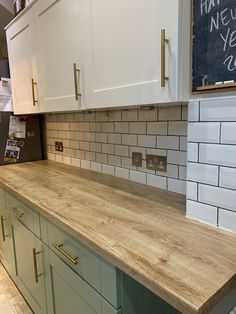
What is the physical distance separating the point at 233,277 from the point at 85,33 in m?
1.12

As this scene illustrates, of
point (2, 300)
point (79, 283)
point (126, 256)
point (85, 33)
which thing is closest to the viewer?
point (126, 256)

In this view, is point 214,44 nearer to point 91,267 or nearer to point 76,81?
point 76,81

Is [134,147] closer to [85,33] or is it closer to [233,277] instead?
[85,33]

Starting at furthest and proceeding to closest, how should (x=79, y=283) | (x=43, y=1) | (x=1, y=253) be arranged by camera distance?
1. (x=1, y=253)
2. (x=43, y=1)
3. (x=79, y=283)

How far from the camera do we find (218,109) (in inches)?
30.5

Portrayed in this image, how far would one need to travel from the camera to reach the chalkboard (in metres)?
0.70

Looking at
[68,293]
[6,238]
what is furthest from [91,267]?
[6,238]

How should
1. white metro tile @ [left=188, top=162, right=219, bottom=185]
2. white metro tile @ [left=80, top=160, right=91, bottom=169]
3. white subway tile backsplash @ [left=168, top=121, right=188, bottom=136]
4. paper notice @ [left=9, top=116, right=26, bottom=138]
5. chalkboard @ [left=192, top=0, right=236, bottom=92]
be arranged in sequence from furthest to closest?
paper notice @ [left=9, top=116, right=26, bottom=138] → white metro tile @ [left=80, top=160, right=91, bottom=169] → white subway tile backsplash @ [left=168, top=121, right=188, bottom=136] → white metro tile @ [left=188, top=162, right=219, bottom=185] → chalkboard @ [left=192, top=0, right=236, bottom=92]

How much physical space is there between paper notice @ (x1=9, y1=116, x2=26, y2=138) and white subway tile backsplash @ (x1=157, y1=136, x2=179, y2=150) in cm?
146

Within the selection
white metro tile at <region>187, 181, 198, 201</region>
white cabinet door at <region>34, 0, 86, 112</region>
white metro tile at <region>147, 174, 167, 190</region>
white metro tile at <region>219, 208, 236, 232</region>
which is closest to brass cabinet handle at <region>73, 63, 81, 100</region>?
white cabinet door at <region>34, 0, 86, 112</region>

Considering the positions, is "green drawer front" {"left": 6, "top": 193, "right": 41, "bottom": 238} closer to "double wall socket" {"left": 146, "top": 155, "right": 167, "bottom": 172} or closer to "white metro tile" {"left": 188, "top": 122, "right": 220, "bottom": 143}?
"double wall socket" {"left": 146, "top": 155, "right": 167, "bottom": 172}

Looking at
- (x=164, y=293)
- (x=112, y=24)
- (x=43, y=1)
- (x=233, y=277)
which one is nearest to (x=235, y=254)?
(x=233, y=277)

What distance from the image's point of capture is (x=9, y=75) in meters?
2.15

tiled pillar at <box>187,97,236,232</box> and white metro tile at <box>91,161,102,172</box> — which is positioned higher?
tiled pillar at <box>187,97,236,232</box>
